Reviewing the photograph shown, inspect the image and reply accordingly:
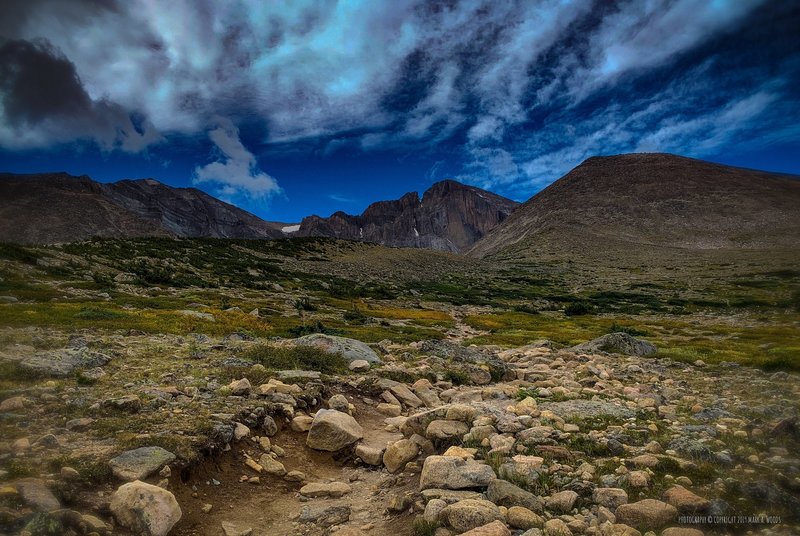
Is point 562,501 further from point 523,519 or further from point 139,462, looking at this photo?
point 139,462

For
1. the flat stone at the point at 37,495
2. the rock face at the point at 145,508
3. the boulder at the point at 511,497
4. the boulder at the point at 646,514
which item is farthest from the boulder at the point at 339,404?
the boulder at the point at 646,514

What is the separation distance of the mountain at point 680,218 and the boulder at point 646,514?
15441cm

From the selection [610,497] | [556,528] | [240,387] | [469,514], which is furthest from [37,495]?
[610,497]

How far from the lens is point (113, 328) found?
19781 mm

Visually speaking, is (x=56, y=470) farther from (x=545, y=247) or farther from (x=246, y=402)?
(x=545, y=247)

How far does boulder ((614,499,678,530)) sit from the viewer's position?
17.2 feet

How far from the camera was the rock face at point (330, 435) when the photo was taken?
9.85 metres

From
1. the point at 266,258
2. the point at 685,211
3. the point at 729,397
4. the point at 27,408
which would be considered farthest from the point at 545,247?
the point at 27,408

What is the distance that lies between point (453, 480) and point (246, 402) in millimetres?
6193

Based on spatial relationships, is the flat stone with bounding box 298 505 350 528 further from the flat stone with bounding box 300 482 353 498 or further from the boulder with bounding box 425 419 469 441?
the boulder with bounding box 425 419 469 441

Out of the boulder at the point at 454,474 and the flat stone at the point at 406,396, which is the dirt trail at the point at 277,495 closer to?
the boulder at the point at 454,474

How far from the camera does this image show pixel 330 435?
9.92 meters

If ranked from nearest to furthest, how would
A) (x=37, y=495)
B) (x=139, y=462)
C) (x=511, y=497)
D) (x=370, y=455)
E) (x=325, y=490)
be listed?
(x=37, y=495)
(x=511, y=497)
(x=139, y=462)
(x=325, y=490)
(x=370, y=455)

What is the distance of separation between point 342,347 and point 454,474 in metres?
11.7
